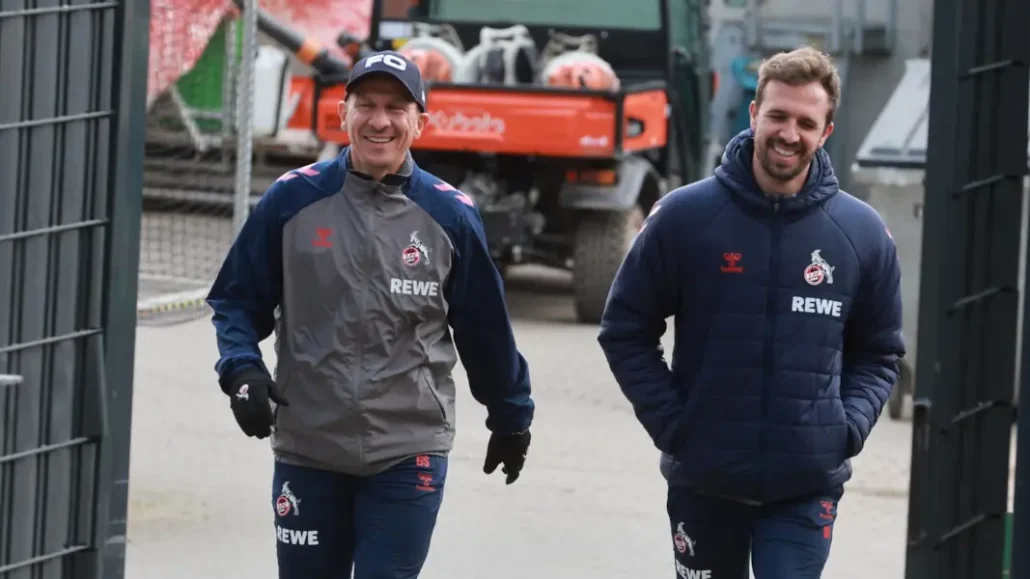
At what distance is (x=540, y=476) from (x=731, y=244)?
453cm

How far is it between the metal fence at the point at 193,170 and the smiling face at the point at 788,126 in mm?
6146

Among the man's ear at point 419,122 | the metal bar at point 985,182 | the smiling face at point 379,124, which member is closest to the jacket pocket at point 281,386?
the smiling face at point 379,124

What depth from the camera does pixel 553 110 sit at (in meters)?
13.0

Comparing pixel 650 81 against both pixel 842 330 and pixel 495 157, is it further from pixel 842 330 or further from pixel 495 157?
pixel 842 330

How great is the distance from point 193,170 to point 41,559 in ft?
33.2

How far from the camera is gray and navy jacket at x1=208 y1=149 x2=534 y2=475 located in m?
4.17

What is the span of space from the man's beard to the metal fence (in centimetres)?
614

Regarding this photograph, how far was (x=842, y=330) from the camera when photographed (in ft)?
13.4

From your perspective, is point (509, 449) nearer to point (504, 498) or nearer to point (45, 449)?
point (45, 449)

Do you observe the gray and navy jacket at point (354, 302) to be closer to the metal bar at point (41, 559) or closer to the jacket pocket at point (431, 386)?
the jacket pocket at point (431, 386)

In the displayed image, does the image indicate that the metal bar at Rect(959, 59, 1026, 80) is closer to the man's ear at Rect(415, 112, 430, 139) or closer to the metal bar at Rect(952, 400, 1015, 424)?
the metal bar at Rect(952, 400, 1015, 424)

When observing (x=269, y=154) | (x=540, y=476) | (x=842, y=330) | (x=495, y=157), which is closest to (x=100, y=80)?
(x=842, y=330)

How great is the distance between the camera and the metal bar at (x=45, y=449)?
316 centimetres

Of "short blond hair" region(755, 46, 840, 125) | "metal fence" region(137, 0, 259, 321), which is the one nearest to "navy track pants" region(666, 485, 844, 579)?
"short blond hair" region(755, 46, 840, 125)
